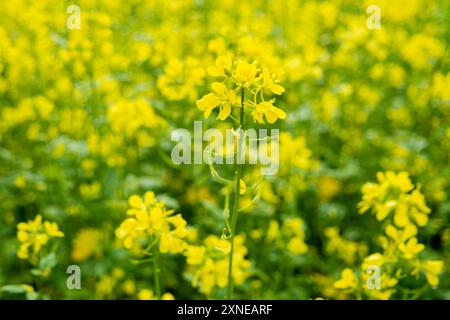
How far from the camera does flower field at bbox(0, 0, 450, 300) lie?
9.09 ft

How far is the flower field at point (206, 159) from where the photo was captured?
2770 millimetres

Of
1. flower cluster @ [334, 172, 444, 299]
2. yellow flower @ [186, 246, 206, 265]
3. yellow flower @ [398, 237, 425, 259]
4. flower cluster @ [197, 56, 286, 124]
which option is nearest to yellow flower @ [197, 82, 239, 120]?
flower cluster @ [197, 56, 286, 124]

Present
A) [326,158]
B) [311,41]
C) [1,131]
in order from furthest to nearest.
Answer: [311,41] → [326,158] → [1,131]

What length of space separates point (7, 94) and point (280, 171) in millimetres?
2197

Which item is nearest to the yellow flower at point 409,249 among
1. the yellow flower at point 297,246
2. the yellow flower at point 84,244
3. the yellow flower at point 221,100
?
the yellow flower at point 297,246

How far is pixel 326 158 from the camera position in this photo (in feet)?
14.0

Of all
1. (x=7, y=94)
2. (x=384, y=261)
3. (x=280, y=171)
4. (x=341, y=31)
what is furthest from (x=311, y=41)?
(x=384, y=261)

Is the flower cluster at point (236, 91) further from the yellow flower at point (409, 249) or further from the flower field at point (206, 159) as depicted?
the yellow flower at point (409, 249)

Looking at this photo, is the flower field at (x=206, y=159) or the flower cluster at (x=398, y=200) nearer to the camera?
the flower cluster at (x=398, y=200)

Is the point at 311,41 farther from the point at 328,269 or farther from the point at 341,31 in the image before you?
the point at 328,269

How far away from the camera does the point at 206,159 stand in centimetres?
262

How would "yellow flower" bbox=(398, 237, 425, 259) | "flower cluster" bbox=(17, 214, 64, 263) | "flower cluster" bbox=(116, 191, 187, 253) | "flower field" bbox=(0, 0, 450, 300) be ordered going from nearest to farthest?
1. "flower cluster" bbox=(116, 191, 187, 253)
2. "yellow flower" bbox=(398, 237, 425, 259)
3. "flower cluster" bbox=(17, 214, 64, 263)
4. "flower field" bbox=(0, 0, 450, 300)

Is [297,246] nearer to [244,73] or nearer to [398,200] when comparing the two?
[398,200]

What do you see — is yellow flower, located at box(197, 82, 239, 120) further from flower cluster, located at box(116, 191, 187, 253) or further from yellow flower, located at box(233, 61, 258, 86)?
flower cluster, located at box(116, 191, 187, 253)
